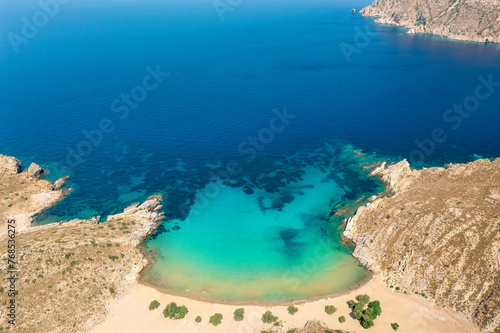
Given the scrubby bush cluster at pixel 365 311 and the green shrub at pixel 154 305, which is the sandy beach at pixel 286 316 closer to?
the green shrub at pixel 154 305

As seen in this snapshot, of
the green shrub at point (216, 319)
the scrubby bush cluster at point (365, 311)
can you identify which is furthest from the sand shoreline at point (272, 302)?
the scrubby bush cluster at point (365, 311)

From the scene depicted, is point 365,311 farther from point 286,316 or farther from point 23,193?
point 23,193

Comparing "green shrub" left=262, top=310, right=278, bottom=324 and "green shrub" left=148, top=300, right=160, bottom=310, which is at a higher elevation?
"green shrub" left=262, top=310, right=278, bottom=324

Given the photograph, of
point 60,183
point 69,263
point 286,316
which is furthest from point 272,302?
point 60,183

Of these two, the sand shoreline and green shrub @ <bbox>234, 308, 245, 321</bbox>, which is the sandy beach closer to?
the sand shoreline

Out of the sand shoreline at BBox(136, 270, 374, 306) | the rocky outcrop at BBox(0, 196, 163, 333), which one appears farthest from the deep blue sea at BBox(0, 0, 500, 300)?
the rocky outcrop at BBox(0, 196, 163, 333)

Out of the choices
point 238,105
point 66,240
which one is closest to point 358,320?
point 66,240
